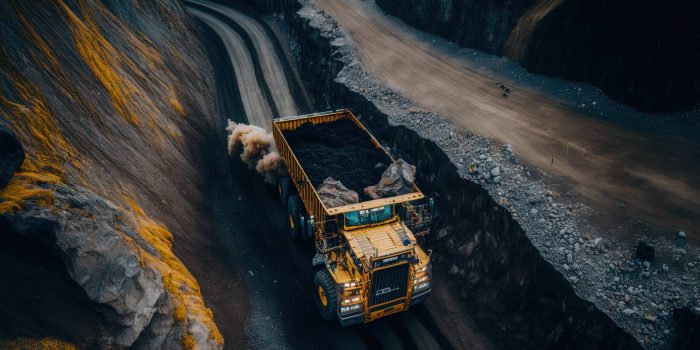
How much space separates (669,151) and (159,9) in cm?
2608

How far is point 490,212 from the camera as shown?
522 inches

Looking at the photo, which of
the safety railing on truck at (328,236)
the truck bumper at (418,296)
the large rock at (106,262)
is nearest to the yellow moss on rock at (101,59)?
the large rock at (106,262)

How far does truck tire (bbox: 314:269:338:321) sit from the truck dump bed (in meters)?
1.96

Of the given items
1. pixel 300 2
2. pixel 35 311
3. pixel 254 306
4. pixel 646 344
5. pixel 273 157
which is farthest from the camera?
pixel 300 2

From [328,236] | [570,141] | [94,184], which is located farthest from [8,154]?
[570,141]

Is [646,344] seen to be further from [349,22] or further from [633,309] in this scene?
[349,22]

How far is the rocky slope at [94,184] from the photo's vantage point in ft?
26.8

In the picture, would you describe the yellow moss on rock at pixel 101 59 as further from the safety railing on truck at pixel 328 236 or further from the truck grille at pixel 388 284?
the truck grille at pixel 388 284

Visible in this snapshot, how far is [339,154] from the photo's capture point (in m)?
14.9

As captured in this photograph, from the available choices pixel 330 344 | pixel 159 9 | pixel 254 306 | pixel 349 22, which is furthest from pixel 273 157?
pixel 159 9

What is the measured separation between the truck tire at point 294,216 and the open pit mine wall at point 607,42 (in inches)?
486

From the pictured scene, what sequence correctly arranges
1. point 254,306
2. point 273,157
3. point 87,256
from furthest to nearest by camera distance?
point 273,157, point 254,306, point 87,256

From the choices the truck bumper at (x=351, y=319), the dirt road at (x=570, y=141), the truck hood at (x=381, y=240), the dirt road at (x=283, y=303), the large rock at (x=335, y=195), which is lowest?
the dirt road at (x=283, y=303)

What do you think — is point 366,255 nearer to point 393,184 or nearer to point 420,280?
point 420,280
